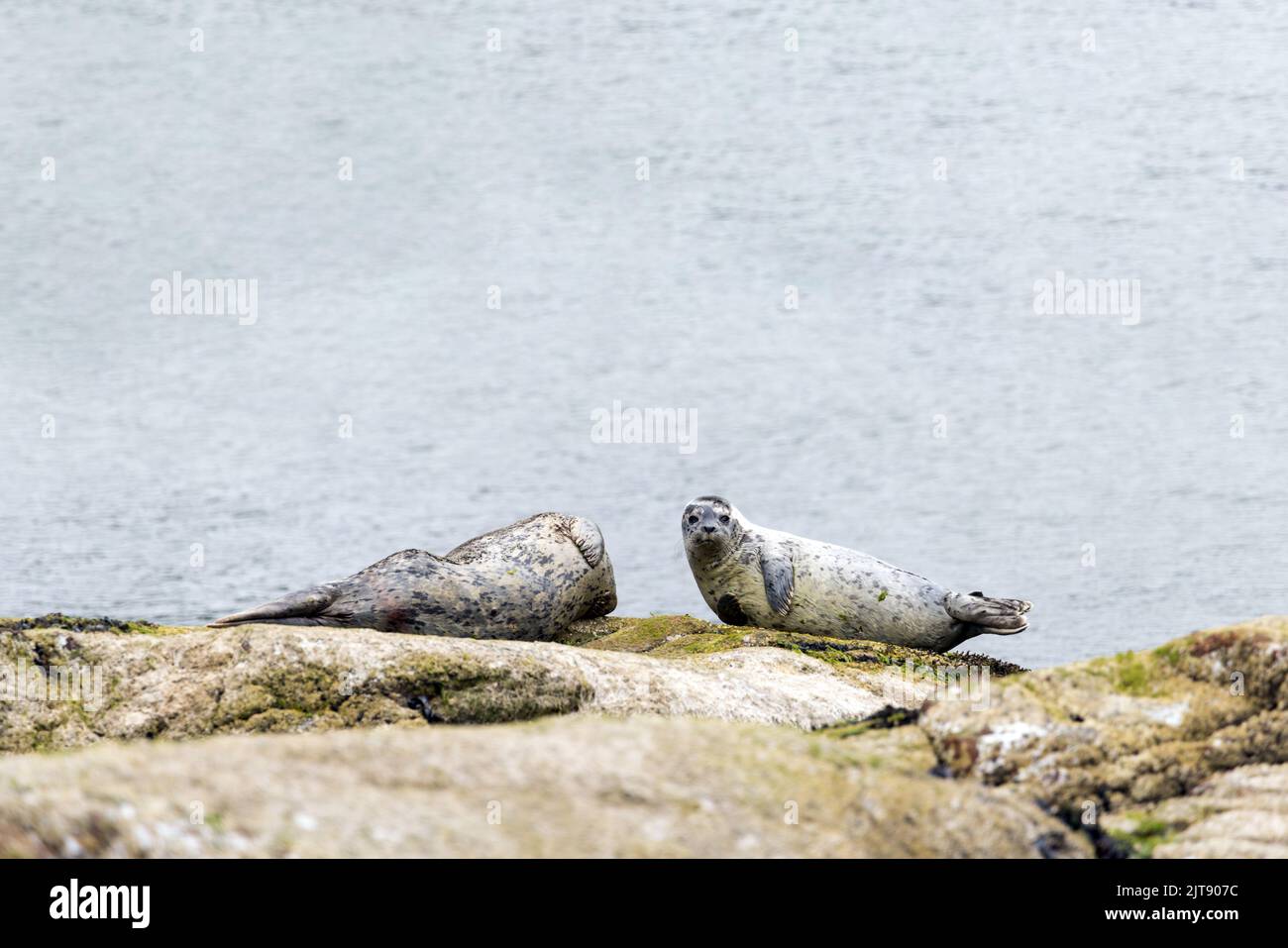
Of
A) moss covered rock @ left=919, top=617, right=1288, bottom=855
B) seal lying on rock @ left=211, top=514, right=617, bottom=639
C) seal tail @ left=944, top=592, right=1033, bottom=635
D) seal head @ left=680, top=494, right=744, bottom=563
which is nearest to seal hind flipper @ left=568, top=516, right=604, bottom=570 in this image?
seal lying on rock @ left=211, top=514, right=617, bottom=639

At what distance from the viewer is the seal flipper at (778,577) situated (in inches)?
298

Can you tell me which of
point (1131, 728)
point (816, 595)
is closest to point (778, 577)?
point (816, 595)

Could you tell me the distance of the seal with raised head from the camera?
25.0ft

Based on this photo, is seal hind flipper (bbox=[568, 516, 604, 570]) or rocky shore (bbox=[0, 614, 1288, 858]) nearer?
rocky shore (bbox=[0, 614, 1288, 858])

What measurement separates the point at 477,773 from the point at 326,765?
0.33m

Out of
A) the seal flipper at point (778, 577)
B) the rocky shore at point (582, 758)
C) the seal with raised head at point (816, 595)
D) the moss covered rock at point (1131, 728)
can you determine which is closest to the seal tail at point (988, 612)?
the seal with raised head at point (816, 595)

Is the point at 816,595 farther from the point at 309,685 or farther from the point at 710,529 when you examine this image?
the point at 309,685

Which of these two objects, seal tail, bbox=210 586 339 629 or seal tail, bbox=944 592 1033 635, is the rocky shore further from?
seal tail, bbox=944 592 1033 635

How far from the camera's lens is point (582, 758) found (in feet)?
9.63

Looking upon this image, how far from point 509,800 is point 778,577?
4970 mm

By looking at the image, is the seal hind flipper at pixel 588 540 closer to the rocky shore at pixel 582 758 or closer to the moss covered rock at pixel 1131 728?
the rocky shore at pixel 582 758

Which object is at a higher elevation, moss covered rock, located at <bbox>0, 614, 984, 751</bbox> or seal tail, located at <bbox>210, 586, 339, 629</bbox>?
seal tail, located at <bbox>210, 586, 339, 629</bbox>
